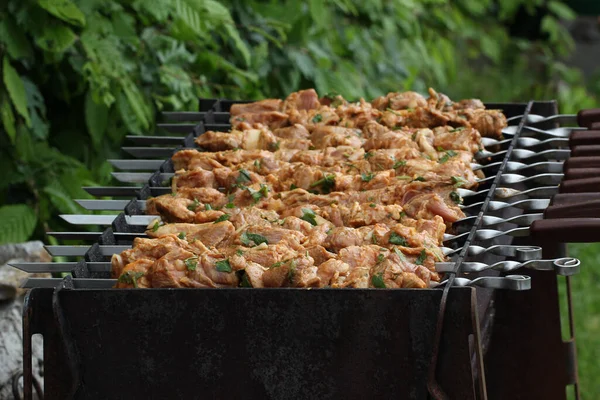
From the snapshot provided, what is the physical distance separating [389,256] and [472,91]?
7796 millimetres

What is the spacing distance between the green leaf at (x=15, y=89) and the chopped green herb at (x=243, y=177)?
5.04 feet

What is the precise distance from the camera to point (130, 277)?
2840 millimetres

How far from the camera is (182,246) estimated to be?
3.00 meters

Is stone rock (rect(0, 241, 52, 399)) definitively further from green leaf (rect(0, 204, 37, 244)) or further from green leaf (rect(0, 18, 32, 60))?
green leaf (rect(0, 18, 32, 60))

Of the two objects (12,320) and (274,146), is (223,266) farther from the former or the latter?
(12,320)

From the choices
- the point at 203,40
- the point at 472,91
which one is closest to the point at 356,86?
the point at 203,40

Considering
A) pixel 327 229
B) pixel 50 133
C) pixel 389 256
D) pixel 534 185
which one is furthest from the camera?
pixel 50 133

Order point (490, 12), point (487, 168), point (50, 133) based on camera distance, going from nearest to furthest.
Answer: point (487, 168) → point (50, 133) → point (490, 12)

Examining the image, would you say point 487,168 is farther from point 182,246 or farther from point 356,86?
point 356,86

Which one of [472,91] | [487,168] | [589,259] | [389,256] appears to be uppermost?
[472,91]

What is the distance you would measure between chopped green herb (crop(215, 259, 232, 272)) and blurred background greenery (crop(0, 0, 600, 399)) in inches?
87.7

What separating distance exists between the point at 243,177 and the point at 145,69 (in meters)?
2.23

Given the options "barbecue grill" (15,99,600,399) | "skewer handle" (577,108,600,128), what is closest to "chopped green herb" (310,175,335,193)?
"barbecue grill" (15,99,600,399)

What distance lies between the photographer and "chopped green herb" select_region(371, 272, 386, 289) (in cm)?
274
